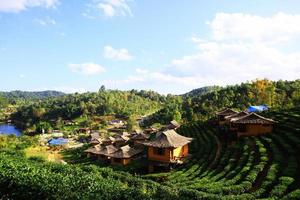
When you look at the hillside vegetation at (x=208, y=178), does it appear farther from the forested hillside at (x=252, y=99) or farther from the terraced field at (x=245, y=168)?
the forested hillside at (x=252, y=99)

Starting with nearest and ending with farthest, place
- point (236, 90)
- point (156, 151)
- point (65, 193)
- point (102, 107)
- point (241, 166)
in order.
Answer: point (65, 193) < point (241, 166) < point (156, 151) < point (236, 90) < point (102, 107)

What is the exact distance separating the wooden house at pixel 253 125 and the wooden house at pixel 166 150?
319 inches

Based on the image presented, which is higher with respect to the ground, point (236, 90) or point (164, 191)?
point (236, 90)

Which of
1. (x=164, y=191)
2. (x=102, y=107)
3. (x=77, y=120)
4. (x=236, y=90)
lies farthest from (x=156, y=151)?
(x=102, y=107)

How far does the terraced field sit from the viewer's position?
25.1 meters

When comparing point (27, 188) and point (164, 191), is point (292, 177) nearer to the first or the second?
point (164, 191)

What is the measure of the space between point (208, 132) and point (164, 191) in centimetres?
2904

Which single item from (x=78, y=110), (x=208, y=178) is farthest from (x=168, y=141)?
(x=78, y=110)

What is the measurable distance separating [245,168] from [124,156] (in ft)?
69.9

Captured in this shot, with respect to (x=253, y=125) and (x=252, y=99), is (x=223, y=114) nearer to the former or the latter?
(x=253, y=125)

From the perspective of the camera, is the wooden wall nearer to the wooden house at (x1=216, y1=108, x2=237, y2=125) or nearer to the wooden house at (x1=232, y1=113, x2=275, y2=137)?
the wooden house at (x1=232, y1=113, x2=275, y2=137)

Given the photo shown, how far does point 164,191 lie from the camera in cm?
2445

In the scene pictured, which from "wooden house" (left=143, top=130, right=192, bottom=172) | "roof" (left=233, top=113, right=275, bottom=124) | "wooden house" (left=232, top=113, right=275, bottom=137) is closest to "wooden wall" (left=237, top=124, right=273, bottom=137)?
"wooden house" (left=232, top=113, right=275, bottom=137)

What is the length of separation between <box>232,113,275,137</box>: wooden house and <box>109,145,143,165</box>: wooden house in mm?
14914
